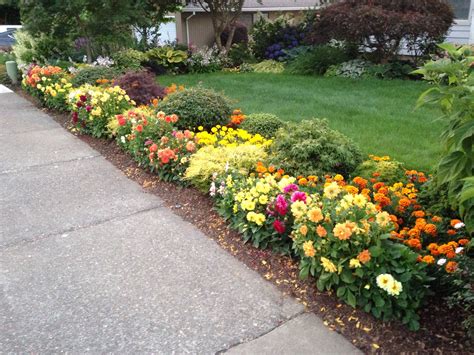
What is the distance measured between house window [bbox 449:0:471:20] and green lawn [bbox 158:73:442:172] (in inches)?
120

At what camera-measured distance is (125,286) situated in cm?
333

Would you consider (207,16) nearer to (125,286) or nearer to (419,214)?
(419,214)

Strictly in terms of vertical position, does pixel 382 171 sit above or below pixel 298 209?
below

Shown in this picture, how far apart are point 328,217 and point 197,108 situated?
3233mm

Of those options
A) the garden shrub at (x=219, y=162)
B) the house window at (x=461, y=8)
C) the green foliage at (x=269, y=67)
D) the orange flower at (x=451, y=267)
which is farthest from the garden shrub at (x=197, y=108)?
the house window at (x=461, y=8)

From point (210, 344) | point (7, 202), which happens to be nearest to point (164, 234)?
point (210, 344)

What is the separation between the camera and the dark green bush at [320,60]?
10.7 meters

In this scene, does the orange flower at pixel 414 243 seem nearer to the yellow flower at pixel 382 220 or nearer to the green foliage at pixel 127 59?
the yellow flower at pixel 382 220

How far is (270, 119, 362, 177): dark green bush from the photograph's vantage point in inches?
171

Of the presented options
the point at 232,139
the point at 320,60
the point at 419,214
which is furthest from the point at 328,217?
the point at 320,60

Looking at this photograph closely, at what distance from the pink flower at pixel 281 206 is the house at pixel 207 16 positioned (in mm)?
12764

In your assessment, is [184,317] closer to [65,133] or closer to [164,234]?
[164,234]

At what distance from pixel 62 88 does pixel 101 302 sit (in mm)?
6038

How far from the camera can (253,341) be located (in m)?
2.79
